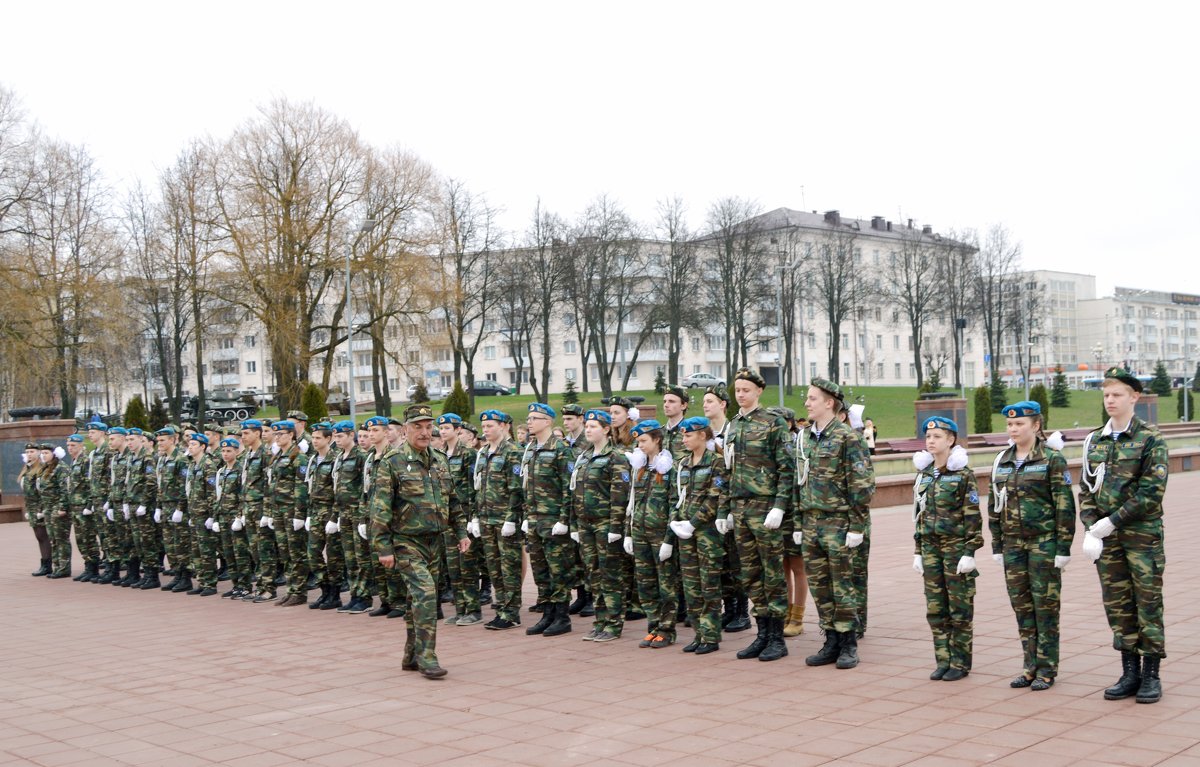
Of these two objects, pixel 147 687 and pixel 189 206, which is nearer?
pixel 147 687

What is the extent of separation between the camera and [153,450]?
15758mm

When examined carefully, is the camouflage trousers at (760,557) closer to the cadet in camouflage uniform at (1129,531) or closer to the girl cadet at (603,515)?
the girl cadet at (603,515)

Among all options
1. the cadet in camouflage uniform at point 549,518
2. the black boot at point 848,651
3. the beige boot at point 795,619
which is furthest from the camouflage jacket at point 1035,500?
the cadet in camouflage uniform at point 549,518

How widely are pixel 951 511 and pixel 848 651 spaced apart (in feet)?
4.79

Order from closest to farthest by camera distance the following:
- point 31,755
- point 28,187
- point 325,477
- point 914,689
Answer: point 31,755, point 914,689, point 325,477, point 28,187

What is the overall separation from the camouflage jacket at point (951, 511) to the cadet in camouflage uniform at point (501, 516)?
13.7 ft

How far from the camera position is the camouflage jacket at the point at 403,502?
8773 mm

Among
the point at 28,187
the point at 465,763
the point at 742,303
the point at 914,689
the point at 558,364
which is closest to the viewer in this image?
the point at 465,763

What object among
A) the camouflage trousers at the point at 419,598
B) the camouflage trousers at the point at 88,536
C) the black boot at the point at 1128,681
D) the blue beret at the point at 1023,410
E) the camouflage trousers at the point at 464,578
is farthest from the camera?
the camouflage trousers at the point at 88,536

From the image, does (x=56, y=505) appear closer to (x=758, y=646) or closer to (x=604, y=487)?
(x=604, y=487)

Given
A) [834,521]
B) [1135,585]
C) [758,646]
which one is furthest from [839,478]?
[1135,585]

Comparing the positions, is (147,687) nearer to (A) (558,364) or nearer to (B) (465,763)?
(B) (465,763)

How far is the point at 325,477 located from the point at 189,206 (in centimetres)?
3527

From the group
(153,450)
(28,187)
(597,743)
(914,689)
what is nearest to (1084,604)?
(914,689)
